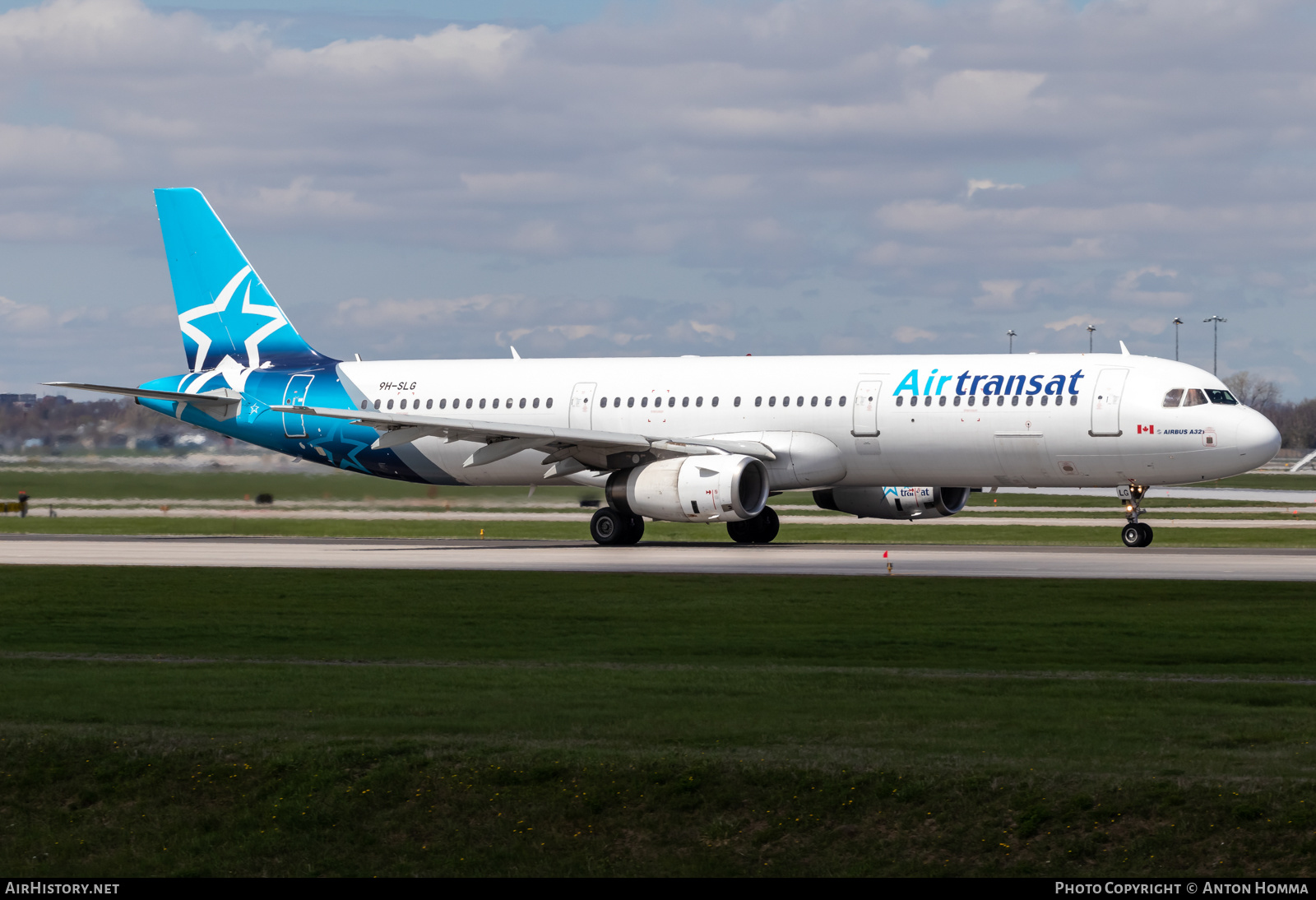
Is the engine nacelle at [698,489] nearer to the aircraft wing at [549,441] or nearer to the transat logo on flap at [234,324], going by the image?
the aircraft wing at [549,441]

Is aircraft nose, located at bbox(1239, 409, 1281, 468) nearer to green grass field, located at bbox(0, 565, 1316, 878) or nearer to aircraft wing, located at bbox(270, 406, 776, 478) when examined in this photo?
aircraft wing, located at bbox(270, 406, 776, 478)

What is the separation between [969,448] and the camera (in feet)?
121

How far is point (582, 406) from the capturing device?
42.0 meters

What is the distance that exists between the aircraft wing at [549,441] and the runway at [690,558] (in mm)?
2208

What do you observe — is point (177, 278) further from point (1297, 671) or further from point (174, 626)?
point (1297, 671)

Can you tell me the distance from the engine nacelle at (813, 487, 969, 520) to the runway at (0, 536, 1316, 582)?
1790 millimetres

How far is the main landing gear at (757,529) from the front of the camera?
41094 millimetres

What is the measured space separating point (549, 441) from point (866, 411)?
743cm

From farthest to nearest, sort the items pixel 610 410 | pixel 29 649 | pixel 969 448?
pixel 610 410 → pixel 969 448 → pixel 29 649

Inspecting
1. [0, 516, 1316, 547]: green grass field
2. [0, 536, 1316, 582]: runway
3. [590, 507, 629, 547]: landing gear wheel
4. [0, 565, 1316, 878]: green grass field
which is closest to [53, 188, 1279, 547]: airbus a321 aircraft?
[590, 507, 629, 547]: landing gear wheel

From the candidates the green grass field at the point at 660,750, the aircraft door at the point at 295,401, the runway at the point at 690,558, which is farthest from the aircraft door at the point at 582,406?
the green grass field at the point at 660,750

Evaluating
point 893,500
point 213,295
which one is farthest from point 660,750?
point 213,295

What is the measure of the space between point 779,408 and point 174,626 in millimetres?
20527

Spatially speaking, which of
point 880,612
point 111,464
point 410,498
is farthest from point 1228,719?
point 111,464
